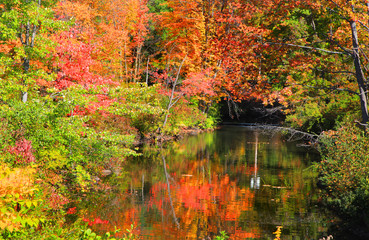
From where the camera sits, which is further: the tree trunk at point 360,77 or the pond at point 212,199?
the tree trunk at point 360,77

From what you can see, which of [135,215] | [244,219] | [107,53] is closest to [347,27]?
[244,219]

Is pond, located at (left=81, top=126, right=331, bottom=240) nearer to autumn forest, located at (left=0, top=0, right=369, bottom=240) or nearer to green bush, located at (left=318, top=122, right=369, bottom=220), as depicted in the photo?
autumn forest, located at (left=0, top=0, right=369, bottom=240)

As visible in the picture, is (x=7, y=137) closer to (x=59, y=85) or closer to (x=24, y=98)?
(x=24, y=98)

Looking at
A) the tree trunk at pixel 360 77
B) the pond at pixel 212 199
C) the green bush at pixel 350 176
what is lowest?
the pond at pixel 212 199

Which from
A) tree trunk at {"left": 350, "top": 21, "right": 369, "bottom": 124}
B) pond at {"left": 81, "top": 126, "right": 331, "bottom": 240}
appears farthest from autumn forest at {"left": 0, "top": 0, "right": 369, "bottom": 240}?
pond at {"left": 81, "top": 126, "right": 331, "bottom": 240}

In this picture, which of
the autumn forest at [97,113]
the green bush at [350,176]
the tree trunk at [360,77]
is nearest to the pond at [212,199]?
the autumn forest at [97,113]

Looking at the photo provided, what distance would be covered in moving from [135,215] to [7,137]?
457 cm

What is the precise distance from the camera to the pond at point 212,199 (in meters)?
10.9

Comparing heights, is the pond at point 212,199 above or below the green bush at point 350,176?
below

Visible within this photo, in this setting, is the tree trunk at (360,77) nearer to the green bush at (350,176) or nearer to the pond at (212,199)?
the green bush at (350,176)

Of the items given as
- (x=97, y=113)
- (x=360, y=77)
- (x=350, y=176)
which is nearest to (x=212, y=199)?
(x=350, y=176)

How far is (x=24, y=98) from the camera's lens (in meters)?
15.1

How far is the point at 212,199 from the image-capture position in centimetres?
1419

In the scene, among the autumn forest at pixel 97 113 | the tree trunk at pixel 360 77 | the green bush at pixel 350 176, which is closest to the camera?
the autumn forest at pixel 97 113
